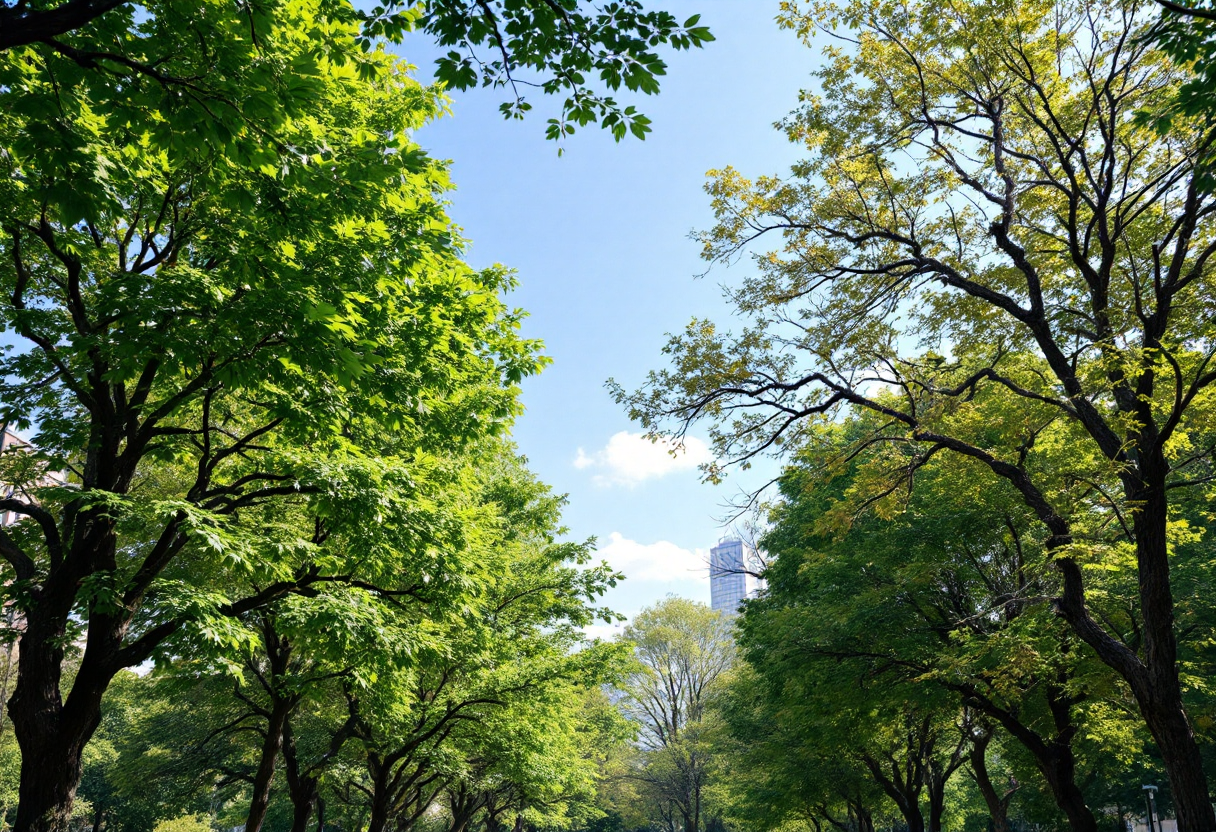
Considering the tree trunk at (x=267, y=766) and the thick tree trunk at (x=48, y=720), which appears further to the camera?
the tree trunk at (x=267, y=766)

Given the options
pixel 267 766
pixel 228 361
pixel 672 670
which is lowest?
pixel 267 766

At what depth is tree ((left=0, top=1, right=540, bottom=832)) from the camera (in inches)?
262

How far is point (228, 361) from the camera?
6.46 m

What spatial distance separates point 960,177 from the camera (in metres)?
12.9

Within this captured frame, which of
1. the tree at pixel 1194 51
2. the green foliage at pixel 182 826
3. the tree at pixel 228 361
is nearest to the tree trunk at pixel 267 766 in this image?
the tree at pixel 228 361

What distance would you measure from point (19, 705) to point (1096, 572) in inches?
755

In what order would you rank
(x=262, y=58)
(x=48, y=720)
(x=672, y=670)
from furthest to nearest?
(x=672, y=670) < (x=48, y=720) < (x=262, y=58)

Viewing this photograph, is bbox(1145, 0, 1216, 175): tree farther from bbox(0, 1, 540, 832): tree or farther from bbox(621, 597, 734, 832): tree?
bbox(621, 597, 734, 832): tree

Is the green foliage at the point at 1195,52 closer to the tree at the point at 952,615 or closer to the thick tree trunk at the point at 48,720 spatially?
the tree at the point at 952,615

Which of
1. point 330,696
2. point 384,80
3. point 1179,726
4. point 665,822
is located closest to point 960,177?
point 1179,726

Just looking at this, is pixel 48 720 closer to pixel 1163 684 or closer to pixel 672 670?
pixel 1163 684

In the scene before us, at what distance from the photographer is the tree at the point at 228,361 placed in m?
6.64

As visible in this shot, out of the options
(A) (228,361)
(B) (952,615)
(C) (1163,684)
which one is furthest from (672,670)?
(A) (228,361)

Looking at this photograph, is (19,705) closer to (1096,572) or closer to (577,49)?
(577,49)
